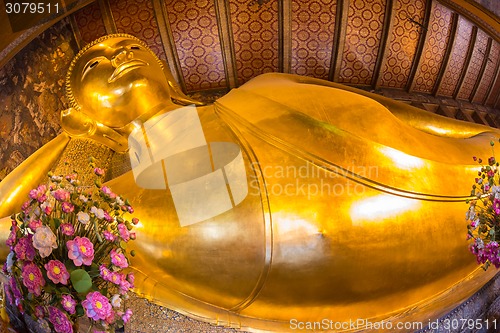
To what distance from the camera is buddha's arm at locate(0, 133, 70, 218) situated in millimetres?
2812

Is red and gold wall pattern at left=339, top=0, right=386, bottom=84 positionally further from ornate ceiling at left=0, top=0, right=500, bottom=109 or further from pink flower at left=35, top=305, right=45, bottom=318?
pink flower at left=35, top=305, right=45, bottom=318

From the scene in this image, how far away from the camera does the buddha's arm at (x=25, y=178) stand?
111 inches

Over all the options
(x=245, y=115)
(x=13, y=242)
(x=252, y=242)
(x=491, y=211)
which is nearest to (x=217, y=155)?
(x=245, y=115)

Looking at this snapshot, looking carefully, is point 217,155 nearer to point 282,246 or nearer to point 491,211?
point 282,246

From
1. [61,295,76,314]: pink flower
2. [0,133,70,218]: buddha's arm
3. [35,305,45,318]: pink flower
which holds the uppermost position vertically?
[61,295,76,314]: pink flower

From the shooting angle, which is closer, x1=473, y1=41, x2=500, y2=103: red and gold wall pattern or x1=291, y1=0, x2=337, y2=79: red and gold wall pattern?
x1=291, y1=0, x2=337, y2=79: red and gold wall pattern

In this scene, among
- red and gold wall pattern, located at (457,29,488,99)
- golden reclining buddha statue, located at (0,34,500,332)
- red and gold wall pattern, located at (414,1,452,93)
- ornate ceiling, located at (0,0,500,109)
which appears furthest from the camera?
red and gold wall pattern, located at (457,29,488,99)

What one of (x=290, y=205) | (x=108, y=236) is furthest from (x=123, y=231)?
(x=290, y=205)

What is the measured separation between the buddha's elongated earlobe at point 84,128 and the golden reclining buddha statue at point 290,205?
0.03 meters

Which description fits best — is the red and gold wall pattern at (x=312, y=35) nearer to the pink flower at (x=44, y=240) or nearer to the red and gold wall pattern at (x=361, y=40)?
the red and gold wall pattern at (x=361, y=40)

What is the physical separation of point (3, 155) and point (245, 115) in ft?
5.29

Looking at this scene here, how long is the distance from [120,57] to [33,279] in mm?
1776

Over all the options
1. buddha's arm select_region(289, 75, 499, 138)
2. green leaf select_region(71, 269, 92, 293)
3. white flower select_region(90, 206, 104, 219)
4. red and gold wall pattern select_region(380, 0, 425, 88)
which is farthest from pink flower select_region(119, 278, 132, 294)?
→ red and gold wall pattern select_region(380, 0, 425, 88)

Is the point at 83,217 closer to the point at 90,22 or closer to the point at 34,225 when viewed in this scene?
the point at 34,225
